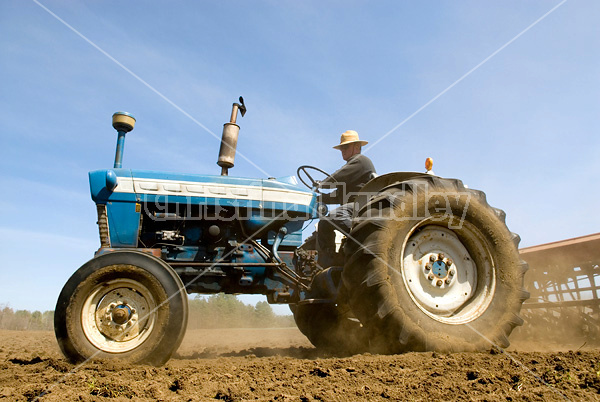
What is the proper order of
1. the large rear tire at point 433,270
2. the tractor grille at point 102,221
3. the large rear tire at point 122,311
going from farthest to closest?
1. the tractor grille at point 102,221
2. the large rear tire at point 433,270
3. the large rear tire at point 122,311

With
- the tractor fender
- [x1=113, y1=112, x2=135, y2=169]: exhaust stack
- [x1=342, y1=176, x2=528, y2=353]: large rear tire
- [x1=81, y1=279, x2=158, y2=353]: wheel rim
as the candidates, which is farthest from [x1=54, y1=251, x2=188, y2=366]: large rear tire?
the tractor fender

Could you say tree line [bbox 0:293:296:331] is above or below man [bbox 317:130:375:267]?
below

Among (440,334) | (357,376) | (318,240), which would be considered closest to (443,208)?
(440,334)

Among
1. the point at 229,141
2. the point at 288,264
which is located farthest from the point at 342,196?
the point at 229,141

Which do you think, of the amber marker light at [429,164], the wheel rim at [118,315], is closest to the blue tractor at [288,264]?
the wheel rim at [118,315]

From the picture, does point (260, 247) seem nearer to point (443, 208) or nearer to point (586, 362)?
point (443, 208)

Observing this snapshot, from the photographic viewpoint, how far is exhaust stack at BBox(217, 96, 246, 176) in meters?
4.38

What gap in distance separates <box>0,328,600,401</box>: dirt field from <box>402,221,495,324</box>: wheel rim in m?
0.56

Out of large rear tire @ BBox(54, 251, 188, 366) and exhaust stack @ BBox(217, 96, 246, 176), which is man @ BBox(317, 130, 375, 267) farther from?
large rear tire @ BBox(54, 251, 188, 366)

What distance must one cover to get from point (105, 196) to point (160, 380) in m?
1.99

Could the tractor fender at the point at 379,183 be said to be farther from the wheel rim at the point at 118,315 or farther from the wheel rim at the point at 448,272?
the wheel rim at the point at 118,315

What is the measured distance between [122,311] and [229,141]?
2.07 m

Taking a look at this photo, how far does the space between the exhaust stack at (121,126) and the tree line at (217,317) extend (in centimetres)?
952

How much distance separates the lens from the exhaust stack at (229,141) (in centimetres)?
438
